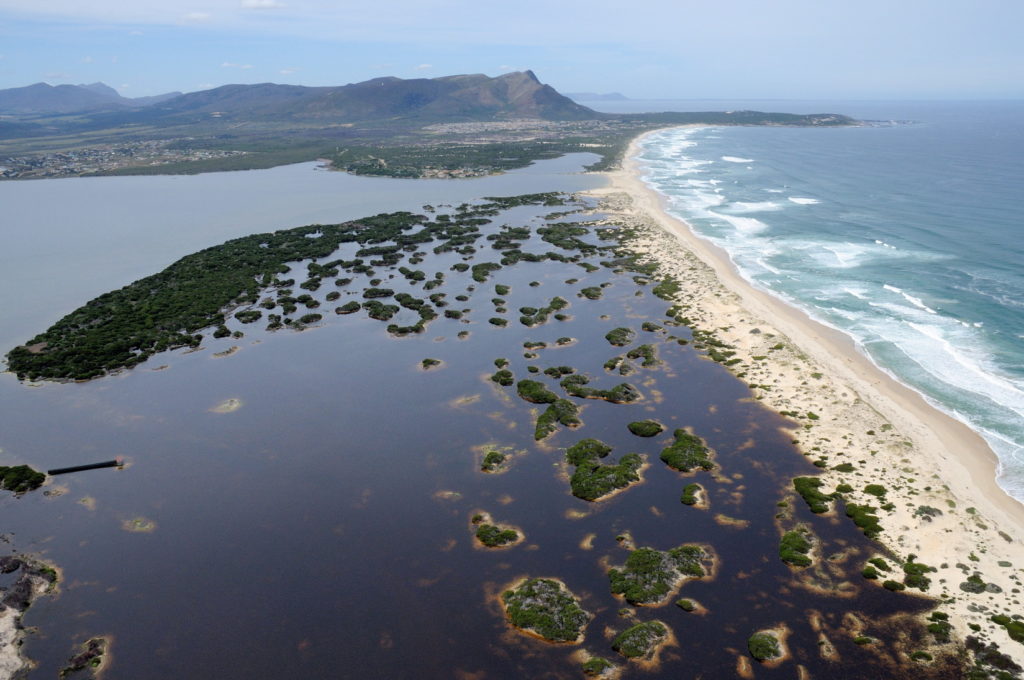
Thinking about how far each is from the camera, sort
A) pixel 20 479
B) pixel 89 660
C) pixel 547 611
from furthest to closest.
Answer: pixel 20 479, pixel 547 611, pixel 89 660

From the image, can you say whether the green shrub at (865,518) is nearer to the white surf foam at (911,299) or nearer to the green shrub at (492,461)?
the green shrub at (492,461)

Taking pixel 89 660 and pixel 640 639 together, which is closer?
pixel 640 639

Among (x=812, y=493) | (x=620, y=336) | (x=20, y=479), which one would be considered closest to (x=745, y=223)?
(x=620, y=336)

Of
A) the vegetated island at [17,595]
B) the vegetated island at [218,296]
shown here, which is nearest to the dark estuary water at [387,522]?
the vegetated island at [17,595]

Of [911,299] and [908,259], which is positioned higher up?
[908,259]

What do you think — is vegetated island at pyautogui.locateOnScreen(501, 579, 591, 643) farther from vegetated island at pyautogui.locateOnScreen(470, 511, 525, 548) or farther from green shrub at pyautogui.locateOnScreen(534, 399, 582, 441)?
green shrub at pyautogui.locateOnScreen(534, 399, 582, 441)

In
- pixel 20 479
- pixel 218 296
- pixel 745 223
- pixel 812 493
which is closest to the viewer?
pixel 812 493

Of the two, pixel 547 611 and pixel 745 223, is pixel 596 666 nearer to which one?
pixel 547 611
